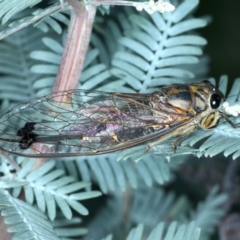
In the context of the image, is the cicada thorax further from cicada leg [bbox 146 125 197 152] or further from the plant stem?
the plant stem

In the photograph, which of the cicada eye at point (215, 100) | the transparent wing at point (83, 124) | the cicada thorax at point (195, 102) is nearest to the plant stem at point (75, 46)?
the transparent wing at point (83, 124)

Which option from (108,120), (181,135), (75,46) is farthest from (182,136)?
(75,46)

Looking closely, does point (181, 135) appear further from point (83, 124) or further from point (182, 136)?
point (83, 124)

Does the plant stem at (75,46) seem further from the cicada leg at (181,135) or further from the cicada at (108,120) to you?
the cicada leg at (181,135)

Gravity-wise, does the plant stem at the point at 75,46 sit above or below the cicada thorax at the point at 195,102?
above

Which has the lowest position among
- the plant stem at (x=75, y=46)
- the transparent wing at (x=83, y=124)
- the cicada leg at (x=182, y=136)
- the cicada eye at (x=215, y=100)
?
the cicada leg at (x=182, y=136)

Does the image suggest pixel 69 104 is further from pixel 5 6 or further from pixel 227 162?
pixel 227 162

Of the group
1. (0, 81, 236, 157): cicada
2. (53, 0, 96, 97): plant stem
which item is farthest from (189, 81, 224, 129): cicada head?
(53, 0, 96, 97): plant stem
